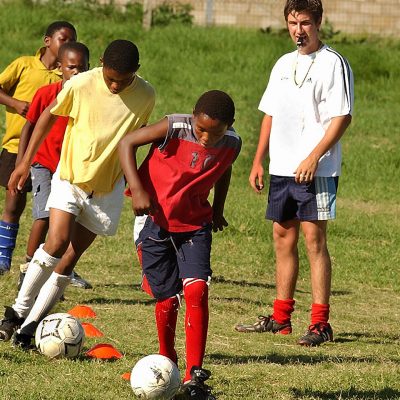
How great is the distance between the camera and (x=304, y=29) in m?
8.21

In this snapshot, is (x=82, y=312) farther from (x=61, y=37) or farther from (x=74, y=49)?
(x=61, y=37)

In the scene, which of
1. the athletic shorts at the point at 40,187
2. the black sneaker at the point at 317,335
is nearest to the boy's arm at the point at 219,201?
the black sneaker at the point at 317,335

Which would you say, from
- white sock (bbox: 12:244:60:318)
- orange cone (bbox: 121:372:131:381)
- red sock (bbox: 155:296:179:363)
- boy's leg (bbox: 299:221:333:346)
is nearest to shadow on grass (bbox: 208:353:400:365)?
boy's leg (bbox: 299:221:333:346)

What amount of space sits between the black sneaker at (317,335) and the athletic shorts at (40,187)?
232cm

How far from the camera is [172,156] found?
6551 mm

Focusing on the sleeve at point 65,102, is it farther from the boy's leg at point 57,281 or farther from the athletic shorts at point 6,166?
the athletic shorts at point 6,166

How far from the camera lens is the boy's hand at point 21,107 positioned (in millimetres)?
9453

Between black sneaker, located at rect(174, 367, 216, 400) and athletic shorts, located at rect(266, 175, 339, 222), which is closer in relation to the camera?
black sneaker, located at rect(174, 367, 216, 400)

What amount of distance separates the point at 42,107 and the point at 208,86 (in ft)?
36.6

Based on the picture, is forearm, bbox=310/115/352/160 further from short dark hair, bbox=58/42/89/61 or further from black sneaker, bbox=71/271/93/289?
black sneaker, bbox=71/271/93/289

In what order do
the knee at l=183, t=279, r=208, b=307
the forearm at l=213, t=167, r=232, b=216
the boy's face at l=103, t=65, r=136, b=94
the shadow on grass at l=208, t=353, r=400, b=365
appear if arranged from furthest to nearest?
1. the shadow on grass at l=208, t=353, r=400, b=365
2. the boy's face at l=103, t=65, r=136, b=94
3. the forearm at l=213, t=167, r=232, b=216
4. the knee at l=183, t=279, r=208, b=307

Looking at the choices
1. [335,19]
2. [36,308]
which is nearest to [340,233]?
[36,308]

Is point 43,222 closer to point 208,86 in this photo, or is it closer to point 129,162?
point 129,162

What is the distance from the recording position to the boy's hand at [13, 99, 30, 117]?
9453 mm
